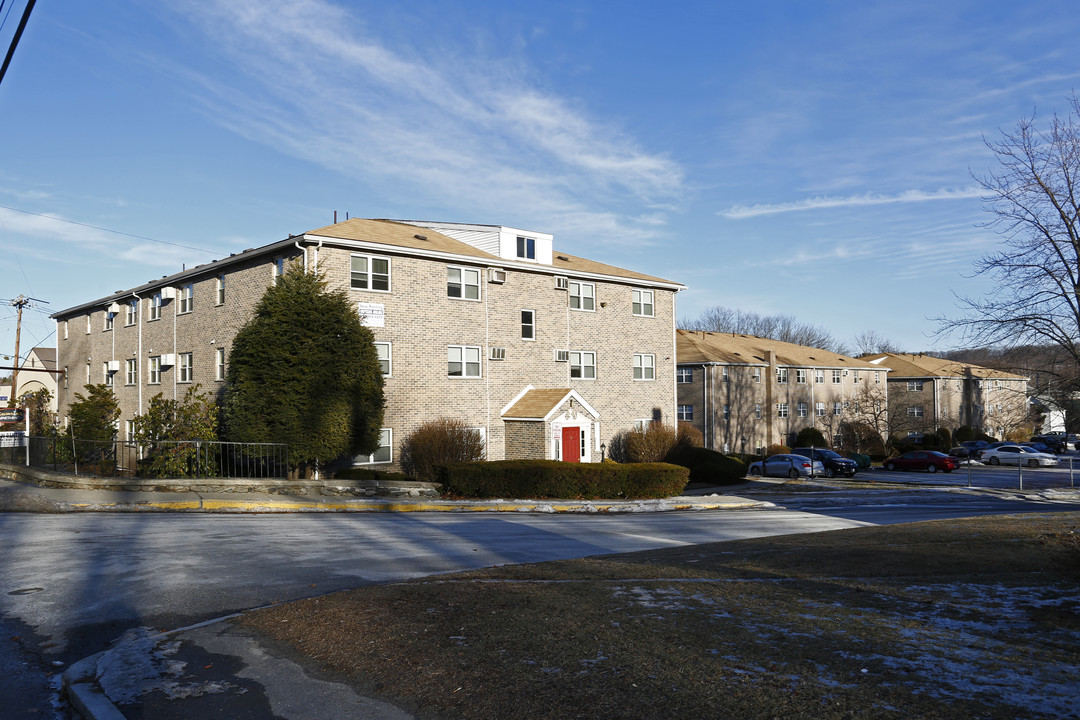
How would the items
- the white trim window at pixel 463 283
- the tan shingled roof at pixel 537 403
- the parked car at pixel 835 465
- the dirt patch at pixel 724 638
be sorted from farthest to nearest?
the parked car at pixel 835 465
the tan shingled roof at pixel 537 403
the white trim window at pixel 463 283
the dirt patch at pixel 724 638

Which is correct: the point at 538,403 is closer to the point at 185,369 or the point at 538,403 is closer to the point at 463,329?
the point at 463,329

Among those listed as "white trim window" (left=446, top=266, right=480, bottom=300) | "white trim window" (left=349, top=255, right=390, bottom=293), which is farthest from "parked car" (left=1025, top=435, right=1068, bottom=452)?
"white trim window" (left=349, top=255, right=390, bottom=293)

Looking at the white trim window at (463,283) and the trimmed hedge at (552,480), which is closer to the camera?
the trimmed hedge at (552,480)

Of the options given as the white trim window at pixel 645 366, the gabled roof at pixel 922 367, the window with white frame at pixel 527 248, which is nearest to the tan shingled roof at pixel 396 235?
the window with white frame at pixel 527 248

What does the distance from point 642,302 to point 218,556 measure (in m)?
29.6

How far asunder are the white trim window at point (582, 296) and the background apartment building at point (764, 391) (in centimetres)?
2110

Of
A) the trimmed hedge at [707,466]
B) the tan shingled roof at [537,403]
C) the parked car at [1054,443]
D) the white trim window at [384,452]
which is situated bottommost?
the parked car at [1054,443]

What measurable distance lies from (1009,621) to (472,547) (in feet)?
Answer: 29.7

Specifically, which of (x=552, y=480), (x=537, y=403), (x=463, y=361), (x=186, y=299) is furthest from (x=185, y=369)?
(x=552, y=480)

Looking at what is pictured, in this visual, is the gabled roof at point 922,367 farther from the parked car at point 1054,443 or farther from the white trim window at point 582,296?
the white trim window at point 582,296

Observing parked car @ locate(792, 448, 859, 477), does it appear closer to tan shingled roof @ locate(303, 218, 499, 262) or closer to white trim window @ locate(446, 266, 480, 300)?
white trim window @ locate(446, 266, 480, 300)

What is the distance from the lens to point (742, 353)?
6097cm

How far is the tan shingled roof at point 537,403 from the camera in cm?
3222

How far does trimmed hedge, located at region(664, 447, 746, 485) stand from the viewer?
36.3m
